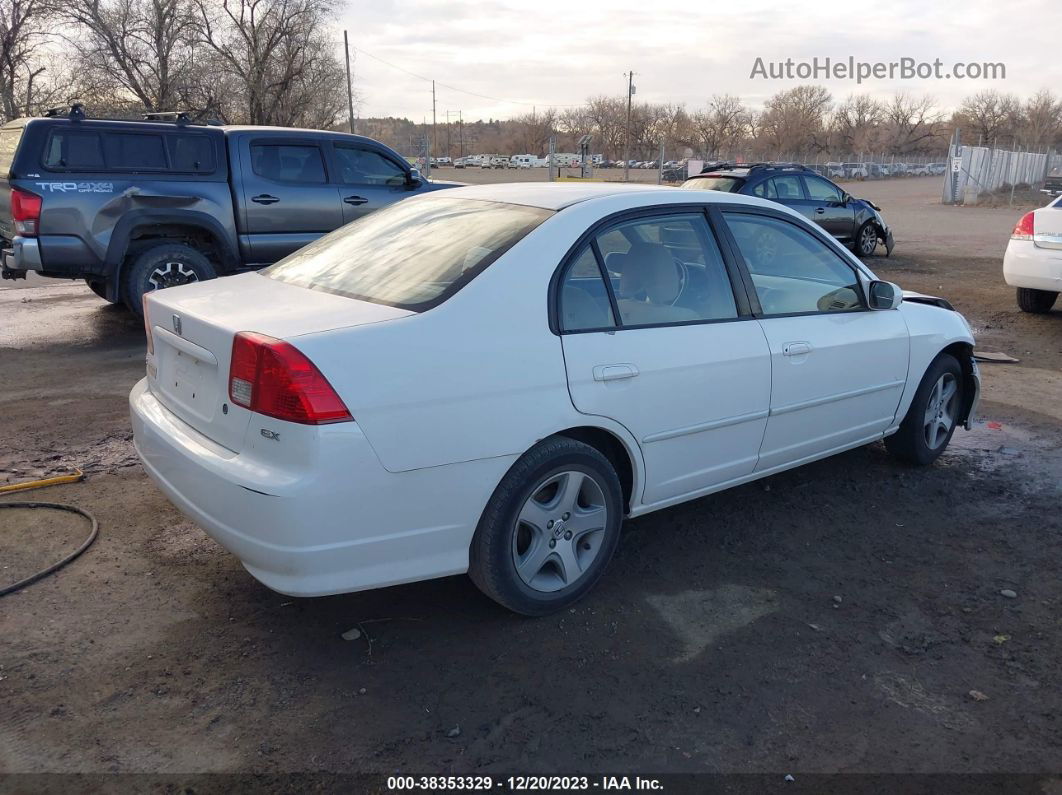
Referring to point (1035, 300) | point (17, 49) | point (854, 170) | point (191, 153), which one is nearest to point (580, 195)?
point (191, 153)

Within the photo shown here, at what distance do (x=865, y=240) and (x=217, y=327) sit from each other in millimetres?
14677

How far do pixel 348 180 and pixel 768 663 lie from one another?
7.80 metres

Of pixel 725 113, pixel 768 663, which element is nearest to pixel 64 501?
pixel 768 663

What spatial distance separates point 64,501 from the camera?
14.2 ft

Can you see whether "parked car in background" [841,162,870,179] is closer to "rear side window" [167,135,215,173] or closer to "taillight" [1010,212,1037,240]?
"taillight" [1010,212,1037,240]

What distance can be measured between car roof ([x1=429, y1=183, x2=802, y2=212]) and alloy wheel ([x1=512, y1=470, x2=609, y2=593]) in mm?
1156

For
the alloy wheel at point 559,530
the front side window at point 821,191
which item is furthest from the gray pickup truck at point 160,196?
the front side window at point 821,191

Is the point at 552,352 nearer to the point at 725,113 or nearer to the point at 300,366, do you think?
the point at 300,366

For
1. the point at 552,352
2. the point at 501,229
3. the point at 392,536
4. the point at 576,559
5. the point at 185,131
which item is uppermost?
the point at 185,131

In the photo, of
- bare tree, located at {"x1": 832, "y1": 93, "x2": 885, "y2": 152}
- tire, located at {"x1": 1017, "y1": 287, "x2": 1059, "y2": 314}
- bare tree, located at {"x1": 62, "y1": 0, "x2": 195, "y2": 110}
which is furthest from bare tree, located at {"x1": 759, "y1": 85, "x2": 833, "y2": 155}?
tire, located at {"x1": 1017, "y1": 287, "x2": 1059, "y2": 314}

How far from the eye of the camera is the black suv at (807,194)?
13.7 m

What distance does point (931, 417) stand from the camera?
507cm

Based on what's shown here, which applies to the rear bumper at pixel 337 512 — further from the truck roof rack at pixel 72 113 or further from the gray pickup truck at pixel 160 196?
the truck roof rack at pixel 72 113

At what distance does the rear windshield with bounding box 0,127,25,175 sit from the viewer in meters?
7.76
